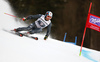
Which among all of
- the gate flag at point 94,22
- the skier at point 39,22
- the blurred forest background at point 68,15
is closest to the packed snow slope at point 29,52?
the skier at point 39,22

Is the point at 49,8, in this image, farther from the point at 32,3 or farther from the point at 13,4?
the point at 13,4

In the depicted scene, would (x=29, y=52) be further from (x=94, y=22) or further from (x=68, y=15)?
(x=68, y=15)

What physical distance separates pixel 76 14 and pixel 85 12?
1.79 feet

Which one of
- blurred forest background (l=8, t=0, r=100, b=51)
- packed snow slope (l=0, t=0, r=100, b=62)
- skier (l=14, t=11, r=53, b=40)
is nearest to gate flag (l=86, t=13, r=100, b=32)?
packed snow slope (l=0, t=0, r=100, b=62)

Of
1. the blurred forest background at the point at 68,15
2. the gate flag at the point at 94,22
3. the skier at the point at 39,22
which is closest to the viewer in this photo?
the gate flag at the point at 94,22

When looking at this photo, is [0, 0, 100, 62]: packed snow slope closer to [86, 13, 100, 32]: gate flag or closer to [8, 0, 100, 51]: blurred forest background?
[86, 13, 100, 32]: gate flag

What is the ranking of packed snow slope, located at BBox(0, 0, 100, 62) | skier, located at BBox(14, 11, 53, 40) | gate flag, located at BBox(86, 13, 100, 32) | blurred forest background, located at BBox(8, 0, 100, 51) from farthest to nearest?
1. blurred forest background, located at BBox(8, 0, 100, 51)
2. skier, located at BBox(14, 11, 53, 40)
3. gate flag, located at BBox(86, 13, 100, 32)
4. packed snow slope, located at BBox(0, 0, 100, 62)

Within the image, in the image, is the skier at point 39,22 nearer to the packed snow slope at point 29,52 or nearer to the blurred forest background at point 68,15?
the packed snow slope at point 29,52

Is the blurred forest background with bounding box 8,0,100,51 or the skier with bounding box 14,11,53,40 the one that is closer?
the skier with bounding box 14,11,53,40

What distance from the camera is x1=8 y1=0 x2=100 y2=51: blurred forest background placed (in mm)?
6760

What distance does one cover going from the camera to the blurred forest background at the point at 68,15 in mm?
6760

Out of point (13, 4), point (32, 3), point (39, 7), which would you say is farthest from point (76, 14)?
point (13, 4)

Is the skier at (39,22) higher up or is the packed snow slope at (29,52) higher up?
the skier at (39,22)

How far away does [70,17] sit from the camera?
715 centimetres
